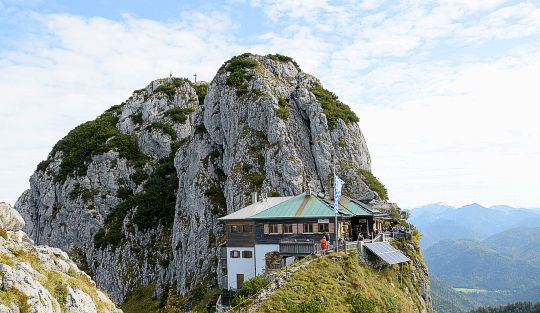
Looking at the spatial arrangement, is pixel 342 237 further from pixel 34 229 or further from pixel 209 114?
pixel 34 229

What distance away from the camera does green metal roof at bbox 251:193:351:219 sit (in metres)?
45.8

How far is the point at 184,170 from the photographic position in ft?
301

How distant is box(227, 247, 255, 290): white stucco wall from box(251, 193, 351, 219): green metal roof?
448cm

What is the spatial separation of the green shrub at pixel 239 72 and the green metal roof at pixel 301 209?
133 ft

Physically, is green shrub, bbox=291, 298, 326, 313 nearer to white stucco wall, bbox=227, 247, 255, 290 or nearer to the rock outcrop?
the rock outcrop

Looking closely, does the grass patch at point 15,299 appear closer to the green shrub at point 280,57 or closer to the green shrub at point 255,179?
the green shrub at point 255,179

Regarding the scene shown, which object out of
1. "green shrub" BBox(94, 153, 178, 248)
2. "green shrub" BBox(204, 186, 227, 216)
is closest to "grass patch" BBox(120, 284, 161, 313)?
"green shrub" BBox(94, 153, 178, 248)

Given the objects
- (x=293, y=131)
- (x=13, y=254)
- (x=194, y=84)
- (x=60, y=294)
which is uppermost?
→ (x=194, y=84)

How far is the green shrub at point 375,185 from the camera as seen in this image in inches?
2896

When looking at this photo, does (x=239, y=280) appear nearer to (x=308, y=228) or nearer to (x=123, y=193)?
(x=308, y=228)

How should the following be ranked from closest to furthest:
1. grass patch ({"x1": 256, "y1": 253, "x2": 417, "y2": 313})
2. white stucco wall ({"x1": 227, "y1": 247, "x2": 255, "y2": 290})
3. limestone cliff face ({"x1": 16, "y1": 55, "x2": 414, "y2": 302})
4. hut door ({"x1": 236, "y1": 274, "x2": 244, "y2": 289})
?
1. grass patch ({"x1": 256, "y1": 253, "x2": 417, "y2": 313})
2. white stucco wall ({"x1": 227, "y1": 247, "x2": 255, "y2": 290})
3. hut door ({"x1": 236, "y1": 274, "x2": 244, "y2": 289})
4. limestone cliff face ({"x1": 16, "y1": 55, "x2": 414, "y2": 302})

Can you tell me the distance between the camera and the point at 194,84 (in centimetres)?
13350

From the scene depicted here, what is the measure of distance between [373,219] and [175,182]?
6060cm

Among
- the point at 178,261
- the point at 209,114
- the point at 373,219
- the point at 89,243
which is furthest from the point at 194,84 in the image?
the point at 373,219
